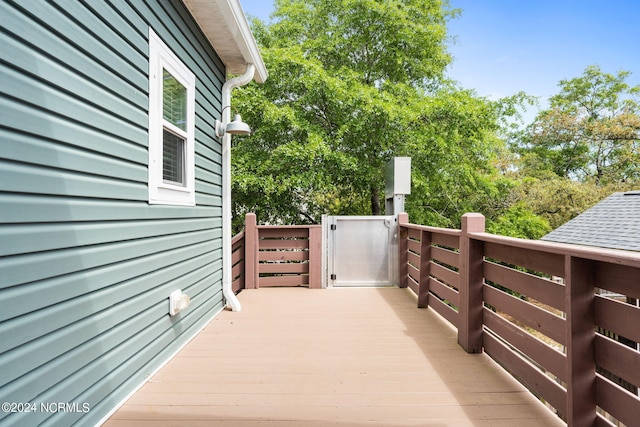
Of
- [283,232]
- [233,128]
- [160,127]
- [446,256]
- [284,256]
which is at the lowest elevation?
[284,256]

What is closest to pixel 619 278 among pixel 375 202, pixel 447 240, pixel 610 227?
pixel 447 240

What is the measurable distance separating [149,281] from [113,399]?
2.17 ft

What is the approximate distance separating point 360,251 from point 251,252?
1530mm

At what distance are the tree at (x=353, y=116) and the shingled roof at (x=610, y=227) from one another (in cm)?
258

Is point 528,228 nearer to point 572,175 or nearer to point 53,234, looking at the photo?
point 53,234

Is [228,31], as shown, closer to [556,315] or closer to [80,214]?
[80,214]

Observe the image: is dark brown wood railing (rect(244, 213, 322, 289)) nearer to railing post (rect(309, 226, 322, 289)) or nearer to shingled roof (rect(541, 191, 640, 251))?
railing post (rect(309, 226, 322, 289))

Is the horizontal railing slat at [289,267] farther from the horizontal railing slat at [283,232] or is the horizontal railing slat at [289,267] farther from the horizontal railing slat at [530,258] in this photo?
the horizontal railing slat at [530,258]

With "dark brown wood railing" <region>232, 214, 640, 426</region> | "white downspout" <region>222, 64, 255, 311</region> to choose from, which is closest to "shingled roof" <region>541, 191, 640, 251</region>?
"dark brown wood railing" <region>232, 214, 640, 426</region>

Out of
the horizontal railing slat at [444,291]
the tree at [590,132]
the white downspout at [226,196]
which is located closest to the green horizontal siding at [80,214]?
the white downspout at [226,196]

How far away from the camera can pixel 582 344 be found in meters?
1.52

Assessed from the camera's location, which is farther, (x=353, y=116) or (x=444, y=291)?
(x=353, y=116)

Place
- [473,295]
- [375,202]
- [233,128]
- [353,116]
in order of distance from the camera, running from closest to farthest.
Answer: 1. [473,295]
2. [233,128]
3. [353,116]
4. [375,202]

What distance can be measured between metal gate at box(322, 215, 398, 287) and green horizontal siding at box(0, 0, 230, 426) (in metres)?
2.77
